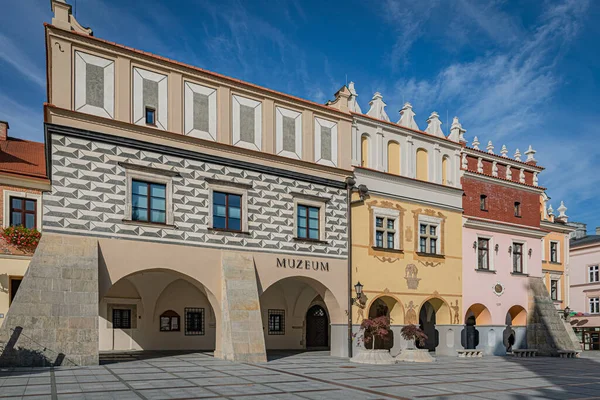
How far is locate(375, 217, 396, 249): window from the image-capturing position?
24.1 metres

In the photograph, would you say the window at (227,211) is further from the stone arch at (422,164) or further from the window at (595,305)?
the window at (595,305)

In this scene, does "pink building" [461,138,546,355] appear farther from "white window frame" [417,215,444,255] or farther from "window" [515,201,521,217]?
"white window frame" [417,215,444,255]

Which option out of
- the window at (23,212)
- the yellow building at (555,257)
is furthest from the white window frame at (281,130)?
the yellow building at (555,257)

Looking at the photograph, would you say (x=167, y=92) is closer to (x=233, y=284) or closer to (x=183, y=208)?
(x=183, y=208)

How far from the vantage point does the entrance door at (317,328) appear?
1101 inches

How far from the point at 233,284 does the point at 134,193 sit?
4530 millimetres

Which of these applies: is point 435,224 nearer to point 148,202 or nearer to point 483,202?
point 483,202

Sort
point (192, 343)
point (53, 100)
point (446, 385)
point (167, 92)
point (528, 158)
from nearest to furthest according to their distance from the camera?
point (446, 385) → point (53, 100) → point (167, 92) → point (192, 343) → point (528, 158)

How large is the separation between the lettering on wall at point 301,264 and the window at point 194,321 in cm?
627

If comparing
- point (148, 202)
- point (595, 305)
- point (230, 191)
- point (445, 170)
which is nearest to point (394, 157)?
point (445, 170)

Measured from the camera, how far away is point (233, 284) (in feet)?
61.2

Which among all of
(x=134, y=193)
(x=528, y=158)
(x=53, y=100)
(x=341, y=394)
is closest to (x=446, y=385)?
(x=341, y=394)

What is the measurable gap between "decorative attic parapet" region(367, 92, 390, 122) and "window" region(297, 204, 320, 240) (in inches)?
229

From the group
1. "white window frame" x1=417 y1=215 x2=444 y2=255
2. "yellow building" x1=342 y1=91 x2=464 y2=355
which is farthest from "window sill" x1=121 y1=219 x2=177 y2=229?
"white window frame" x1=417 y1=215 x2=444 y2=255
